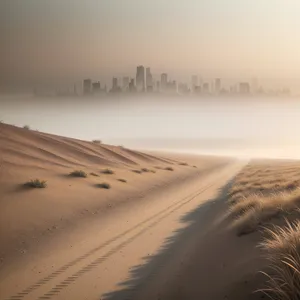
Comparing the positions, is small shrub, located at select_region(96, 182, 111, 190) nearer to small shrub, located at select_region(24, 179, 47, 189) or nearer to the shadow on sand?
small shrub, located at select_region(24, 179, 47, 189)

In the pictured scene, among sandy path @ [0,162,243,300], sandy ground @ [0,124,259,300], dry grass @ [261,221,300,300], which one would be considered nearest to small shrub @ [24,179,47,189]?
sandy ground @ [0,124,259,300]

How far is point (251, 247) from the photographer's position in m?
9.65

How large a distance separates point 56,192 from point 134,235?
7.22 meters

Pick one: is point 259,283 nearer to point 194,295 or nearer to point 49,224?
point 194,295

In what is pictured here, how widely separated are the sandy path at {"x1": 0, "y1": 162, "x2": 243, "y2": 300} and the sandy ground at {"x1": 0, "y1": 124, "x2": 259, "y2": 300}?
0.03 m

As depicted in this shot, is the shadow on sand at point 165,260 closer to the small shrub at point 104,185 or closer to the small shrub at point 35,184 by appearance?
the small shrub at point 104,185

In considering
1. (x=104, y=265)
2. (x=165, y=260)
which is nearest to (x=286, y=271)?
(x=165, y=260)

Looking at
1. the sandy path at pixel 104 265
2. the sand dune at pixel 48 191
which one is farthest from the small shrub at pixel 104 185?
the sandy path at pixel 104 265

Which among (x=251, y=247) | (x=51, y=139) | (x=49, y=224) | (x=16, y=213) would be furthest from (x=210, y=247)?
(x=51, y=139)

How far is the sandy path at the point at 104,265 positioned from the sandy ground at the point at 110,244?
0.08ft

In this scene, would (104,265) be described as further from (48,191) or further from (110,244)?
(48,191)

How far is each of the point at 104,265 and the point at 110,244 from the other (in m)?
2.38

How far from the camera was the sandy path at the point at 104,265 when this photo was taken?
8484 mm

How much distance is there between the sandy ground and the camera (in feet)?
27.8
